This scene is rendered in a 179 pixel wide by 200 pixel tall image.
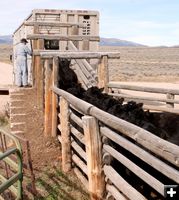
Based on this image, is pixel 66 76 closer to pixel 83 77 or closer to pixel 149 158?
pixel 83 77

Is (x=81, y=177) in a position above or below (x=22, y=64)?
below

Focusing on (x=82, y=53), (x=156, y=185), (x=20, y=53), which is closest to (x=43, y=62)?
(x=82, y=53)

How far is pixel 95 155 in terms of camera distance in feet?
17.6

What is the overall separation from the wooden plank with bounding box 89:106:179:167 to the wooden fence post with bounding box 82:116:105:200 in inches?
12.9

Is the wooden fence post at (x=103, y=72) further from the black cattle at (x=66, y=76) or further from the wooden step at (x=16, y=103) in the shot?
the wooden step at (x=16, y=103)

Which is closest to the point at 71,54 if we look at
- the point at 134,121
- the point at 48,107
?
the point at 48,107

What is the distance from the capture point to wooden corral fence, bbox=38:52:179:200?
373 cm

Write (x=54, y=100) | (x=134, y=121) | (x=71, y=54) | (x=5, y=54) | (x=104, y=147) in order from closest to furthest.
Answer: (x=104, y=147)
(x=134, y=121)
(x=54, y=100)
(x=71, y=54)
(x=5, y=54)

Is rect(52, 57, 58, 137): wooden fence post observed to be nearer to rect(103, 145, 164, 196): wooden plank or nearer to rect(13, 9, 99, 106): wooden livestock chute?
rect(13, 9, 99, 106): wooden livestock chute

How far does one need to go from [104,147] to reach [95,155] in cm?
18

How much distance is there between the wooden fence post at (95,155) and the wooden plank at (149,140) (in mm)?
327

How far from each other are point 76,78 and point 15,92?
4.76ft

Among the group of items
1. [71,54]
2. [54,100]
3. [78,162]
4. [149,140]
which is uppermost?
[71,54]

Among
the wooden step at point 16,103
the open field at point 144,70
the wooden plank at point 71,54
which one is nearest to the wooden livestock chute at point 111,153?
the wooden plank at point 71,54
